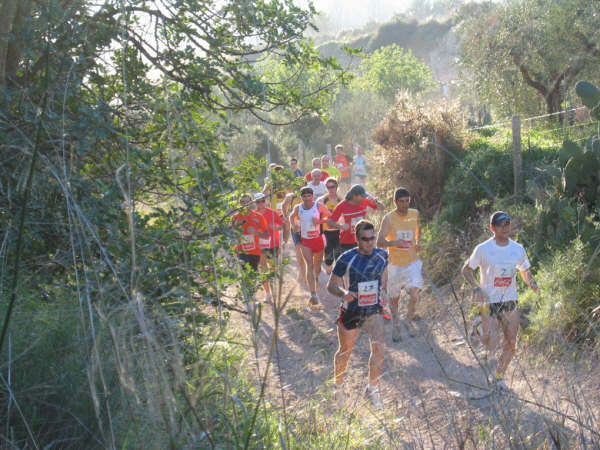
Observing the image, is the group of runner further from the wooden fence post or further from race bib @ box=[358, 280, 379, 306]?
the wooden fence post

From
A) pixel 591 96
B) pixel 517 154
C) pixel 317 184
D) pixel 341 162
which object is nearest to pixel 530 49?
pixel 341 162

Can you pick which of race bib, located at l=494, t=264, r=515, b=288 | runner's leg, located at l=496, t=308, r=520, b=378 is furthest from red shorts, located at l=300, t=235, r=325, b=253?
runner's leg, located at l=496, t=308, r=520, b=378

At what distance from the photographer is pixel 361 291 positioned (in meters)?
5.42

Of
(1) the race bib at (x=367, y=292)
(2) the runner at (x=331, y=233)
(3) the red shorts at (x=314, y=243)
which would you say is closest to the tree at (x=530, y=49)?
(2) the runner at (x=331, y=233)

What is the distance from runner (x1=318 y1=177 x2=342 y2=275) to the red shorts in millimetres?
278

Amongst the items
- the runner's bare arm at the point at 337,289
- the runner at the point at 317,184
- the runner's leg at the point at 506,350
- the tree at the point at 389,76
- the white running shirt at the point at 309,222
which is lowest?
the runner's leg at the point at 506,350

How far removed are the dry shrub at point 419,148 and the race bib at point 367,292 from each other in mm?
6433

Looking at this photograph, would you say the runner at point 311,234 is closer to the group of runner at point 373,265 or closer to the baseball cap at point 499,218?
the group of runner at point 373,265

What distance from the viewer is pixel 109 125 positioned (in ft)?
13.1

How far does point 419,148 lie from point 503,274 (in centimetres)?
710

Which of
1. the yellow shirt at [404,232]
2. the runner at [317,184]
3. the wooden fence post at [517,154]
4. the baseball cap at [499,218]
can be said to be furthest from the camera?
the runner at [317,184]

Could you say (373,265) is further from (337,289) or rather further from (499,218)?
(499,218)

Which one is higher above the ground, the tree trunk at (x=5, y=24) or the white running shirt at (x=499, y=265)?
the tree trunk at (x=5, y=24)

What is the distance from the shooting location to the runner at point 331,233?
963cm
